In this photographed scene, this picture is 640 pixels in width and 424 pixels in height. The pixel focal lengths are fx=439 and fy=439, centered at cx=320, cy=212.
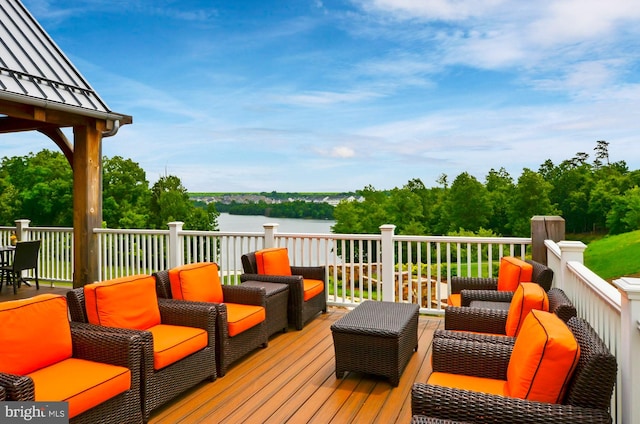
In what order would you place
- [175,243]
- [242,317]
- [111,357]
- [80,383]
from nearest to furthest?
[80,383] < [111,357] < [242,317] < [175,243]

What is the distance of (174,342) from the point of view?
2.97 m

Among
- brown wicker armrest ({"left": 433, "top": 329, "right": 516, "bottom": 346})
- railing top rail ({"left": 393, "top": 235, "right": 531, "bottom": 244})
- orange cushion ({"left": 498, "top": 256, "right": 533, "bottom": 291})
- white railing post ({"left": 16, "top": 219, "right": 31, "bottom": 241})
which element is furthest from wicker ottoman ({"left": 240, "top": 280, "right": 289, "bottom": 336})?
white railing post ({"left": 16, "top": 219, "right": 31, "bottom": 241})

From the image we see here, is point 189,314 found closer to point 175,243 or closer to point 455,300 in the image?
point 455,300

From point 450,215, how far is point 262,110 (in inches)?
447

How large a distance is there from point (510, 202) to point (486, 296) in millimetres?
20941

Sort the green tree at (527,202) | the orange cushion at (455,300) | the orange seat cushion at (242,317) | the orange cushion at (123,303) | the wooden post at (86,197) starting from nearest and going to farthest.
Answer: the orange cushion at (123,303)
the orange seat cushion at (242,317)
the orange cushion at (455,300)
the wooden post at (86,197)
the green tree at (527,202)

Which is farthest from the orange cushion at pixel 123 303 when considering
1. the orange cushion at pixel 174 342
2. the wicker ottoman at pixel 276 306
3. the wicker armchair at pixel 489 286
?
the wicker armchair at pixel 489 286

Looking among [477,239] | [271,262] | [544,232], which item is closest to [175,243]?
[271,262]

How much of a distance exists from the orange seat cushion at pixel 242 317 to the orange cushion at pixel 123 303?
0.58 meters

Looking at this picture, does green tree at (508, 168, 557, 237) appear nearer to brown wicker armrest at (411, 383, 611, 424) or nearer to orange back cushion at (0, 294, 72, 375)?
brown wicker armrest at (411, 383, 611, 424)

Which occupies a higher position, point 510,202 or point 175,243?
point 510,202

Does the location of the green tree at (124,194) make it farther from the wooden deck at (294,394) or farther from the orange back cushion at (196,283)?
the wooden deck at (294,394)

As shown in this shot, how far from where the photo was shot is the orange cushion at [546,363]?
1.75m

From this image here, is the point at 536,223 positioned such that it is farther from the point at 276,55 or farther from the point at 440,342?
the point at 276,55
